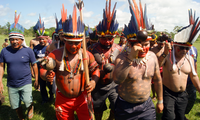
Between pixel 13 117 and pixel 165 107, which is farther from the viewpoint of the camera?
pixel 13 117

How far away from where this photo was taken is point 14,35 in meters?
3.80

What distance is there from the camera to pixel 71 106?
117 inches

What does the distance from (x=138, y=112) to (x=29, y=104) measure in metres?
3.12

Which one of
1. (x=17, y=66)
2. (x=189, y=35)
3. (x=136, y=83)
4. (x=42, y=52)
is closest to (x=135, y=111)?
(x=136, y=83)

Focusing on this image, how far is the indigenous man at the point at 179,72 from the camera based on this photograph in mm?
3406

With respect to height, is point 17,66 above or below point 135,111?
above

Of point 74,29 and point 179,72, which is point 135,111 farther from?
point 74,29

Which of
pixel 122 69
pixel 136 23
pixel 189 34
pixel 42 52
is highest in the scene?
pixel 136 23

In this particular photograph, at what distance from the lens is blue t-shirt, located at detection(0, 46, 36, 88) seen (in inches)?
149

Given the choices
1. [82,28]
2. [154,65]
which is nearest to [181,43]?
[154,65]

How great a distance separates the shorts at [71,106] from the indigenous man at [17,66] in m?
1.54

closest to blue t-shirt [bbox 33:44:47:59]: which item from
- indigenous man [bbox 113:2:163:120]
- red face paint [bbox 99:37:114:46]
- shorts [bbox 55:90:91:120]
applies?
red face paint [bbox 99:37:114:46]

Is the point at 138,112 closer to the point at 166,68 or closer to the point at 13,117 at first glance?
the point at 166,68

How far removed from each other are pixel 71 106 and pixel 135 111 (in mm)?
1262
